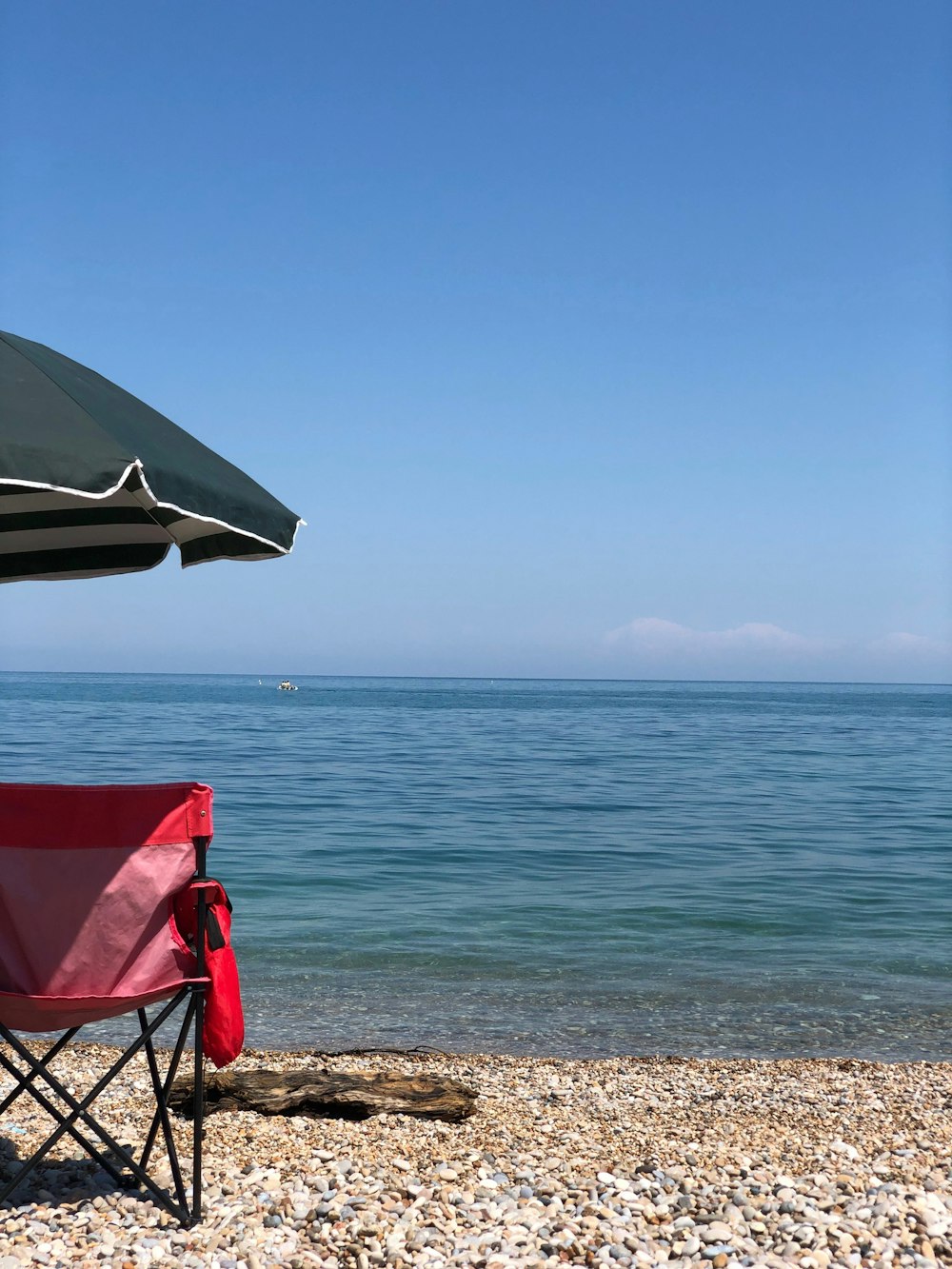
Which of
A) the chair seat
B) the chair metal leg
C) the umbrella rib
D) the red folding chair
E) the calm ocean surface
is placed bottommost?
the calm ocean surface

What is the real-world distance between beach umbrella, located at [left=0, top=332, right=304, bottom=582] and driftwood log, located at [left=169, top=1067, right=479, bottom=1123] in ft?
6.95

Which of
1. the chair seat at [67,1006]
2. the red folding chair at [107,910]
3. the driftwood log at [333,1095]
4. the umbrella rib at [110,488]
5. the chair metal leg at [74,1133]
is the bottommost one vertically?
the driftwood log at [333,1095]

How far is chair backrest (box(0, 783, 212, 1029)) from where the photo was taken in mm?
3318

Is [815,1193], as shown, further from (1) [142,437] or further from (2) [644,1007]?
(2) [644,1007]

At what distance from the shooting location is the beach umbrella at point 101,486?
293 cm

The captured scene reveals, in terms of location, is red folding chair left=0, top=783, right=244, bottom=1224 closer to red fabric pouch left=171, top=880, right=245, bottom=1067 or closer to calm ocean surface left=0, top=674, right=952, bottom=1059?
red fabric pouch left=171, top=880, right=245, bottom=1067

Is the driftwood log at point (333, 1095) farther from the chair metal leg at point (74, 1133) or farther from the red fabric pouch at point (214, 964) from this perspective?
the red fabric pouch at point (214, 964)

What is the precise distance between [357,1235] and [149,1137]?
33.7 inches

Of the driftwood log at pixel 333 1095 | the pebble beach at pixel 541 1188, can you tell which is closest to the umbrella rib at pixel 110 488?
the pebble beach at pixel 541 1188

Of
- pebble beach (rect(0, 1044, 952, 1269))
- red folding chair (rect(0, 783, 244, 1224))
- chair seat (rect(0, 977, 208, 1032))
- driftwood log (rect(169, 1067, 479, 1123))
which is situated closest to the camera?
pebble beach (rect(0, 1044, 952, 1269))

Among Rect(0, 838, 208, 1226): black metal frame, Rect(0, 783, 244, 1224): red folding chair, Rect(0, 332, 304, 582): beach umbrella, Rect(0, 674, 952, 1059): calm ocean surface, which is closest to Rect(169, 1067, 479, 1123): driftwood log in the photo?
Rect(0, 838, 208, 1226): black metal frame

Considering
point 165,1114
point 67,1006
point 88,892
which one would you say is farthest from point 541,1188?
point 88,892

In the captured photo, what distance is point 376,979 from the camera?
777cm

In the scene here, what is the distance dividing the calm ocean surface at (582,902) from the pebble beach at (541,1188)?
5.67 feet
